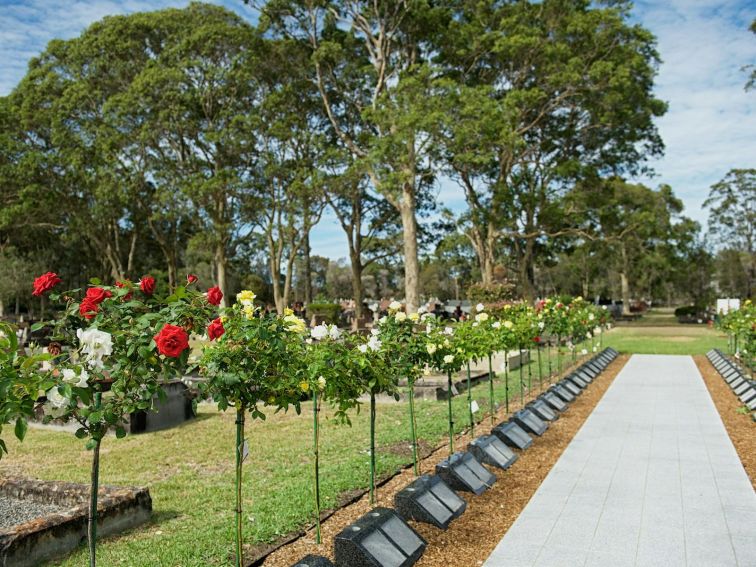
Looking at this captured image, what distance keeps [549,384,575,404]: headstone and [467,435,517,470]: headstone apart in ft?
10.9

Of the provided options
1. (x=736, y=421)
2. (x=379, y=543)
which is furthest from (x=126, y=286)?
(x=736, y=421)

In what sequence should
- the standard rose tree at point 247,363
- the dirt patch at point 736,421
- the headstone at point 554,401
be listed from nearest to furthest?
the standard rose tree at point 247,363 → the dirt patch at point 736,421 → the headstone at point 554,401

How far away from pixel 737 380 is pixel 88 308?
10891mm

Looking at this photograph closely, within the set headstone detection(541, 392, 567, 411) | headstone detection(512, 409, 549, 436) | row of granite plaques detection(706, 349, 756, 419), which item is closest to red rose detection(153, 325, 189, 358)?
headstone detection(512, 409, 549, 436)

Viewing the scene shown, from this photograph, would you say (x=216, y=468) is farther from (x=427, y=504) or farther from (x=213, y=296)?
(x=213, y=296)

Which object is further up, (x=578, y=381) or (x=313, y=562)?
(x=313, y=562)

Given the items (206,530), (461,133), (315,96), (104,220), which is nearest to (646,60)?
(461,133)

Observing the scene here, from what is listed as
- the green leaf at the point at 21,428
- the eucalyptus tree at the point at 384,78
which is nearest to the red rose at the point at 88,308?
the green leaf at the point at 21,428

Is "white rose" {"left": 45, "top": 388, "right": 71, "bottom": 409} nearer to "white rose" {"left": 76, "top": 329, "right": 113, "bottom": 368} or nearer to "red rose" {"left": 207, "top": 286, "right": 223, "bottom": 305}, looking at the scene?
"white rose" {"left": 76, "top": 329, "right": 113, "bottom": 368}

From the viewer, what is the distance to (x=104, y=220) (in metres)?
25.5

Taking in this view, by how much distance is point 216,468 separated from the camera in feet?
20.8

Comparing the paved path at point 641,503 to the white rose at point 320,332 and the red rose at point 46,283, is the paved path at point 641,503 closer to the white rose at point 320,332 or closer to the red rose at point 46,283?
the white rose at point 320,332

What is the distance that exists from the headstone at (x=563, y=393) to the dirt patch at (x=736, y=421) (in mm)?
1989

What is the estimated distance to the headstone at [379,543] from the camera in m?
3.48
